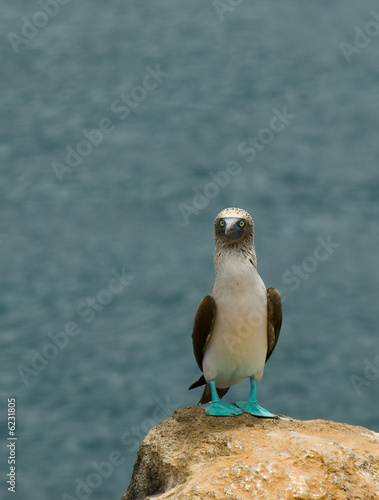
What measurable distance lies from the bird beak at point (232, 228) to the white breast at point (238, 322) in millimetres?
221

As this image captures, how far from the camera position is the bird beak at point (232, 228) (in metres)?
7.14

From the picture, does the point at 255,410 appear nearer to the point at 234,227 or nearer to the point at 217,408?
the point at 217,408

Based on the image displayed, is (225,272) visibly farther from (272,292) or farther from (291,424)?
(291,424)

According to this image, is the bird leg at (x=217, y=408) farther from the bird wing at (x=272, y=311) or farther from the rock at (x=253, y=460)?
the bird wing at (x=272, y=311)

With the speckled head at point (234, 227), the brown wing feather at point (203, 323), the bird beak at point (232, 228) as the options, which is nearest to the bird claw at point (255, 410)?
the brown wing feather at point (203, 323)

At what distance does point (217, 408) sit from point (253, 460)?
0.86m

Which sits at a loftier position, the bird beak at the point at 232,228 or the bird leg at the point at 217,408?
the bird beak at the point at 232,228

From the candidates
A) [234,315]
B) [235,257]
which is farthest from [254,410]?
[235,257]

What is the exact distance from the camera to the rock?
6621mm

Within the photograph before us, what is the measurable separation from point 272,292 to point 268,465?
1586mm

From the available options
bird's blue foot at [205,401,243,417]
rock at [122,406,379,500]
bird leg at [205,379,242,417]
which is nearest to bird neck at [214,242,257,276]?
bird leg at [205,379,242,417]

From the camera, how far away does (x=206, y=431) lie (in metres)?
7.39

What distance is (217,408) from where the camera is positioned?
7.60 metres

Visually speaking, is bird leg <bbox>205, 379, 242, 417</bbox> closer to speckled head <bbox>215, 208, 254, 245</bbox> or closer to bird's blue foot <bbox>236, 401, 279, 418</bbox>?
bird's blue foot <bbox>236, 401, 279, 418</bbox>
